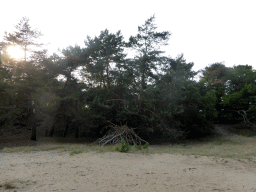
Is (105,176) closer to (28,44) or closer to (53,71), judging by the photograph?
(53,71)

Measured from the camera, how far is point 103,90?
15852 mm

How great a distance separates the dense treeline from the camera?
1300 centimetres

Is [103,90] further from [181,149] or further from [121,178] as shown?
[121,178]

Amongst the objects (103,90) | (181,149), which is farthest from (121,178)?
(103,90)

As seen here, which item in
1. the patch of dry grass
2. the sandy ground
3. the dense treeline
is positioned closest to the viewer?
the sandy ground

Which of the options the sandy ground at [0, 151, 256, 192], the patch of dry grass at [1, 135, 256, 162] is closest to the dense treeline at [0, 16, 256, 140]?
the patch of dry grass at [1, 135, 256, 162]

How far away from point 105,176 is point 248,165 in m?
5.40

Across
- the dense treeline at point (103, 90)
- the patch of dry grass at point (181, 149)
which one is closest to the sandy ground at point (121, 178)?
the patch of dry grass at point (181, 149)

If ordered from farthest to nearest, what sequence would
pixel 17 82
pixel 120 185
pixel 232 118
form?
pixel 232 118 → pixel 17 82 → pixel 120 185

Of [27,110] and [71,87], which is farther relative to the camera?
[71,87]

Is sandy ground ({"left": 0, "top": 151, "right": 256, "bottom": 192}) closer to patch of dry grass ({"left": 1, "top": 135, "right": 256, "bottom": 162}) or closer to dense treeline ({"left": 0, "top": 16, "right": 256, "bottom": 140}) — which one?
patch of dry grass ({"left": 1, "top": 135, "right": 256, "bottom": 162})

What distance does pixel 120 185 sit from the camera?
12.5ft

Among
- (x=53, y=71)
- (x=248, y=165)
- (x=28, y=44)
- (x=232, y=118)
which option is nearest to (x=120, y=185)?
(x=248, y=165)

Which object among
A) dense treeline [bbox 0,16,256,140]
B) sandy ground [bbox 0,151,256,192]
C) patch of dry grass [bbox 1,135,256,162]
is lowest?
patch of dry grass [bbox 1,135,256,162]
